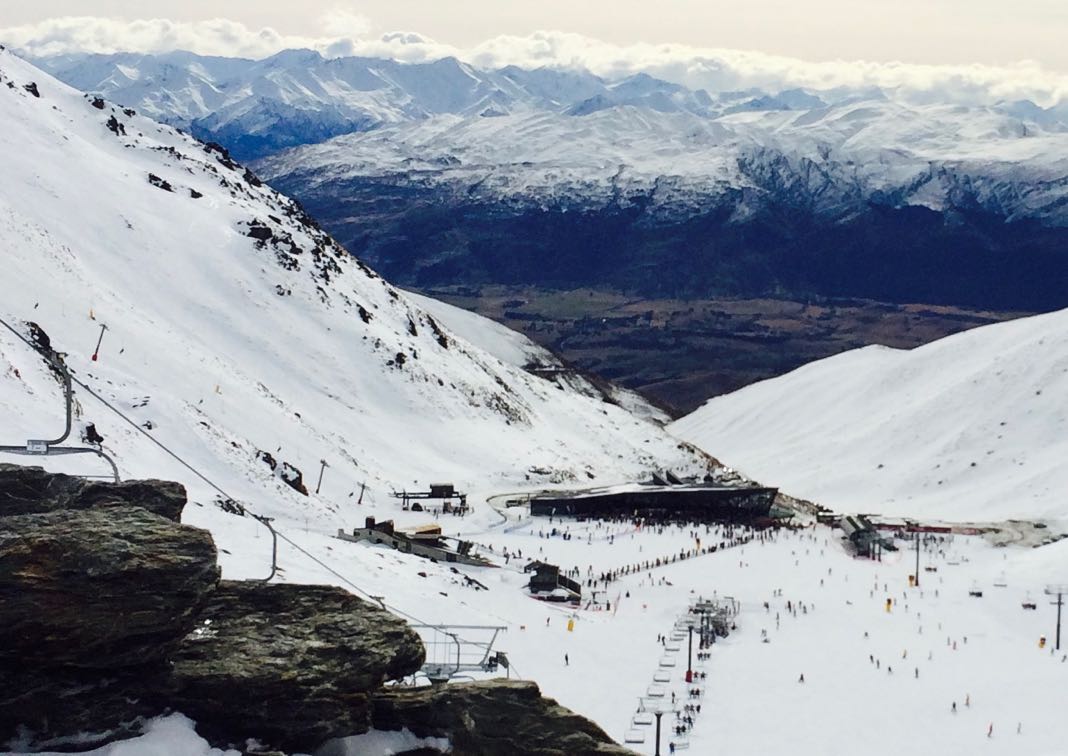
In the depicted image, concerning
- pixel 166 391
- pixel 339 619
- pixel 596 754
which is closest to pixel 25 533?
pixel 339 619

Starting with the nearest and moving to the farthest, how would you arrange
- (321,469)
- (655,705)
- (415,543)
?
1. (655,705)
2. (415,543)
3. (321,469)

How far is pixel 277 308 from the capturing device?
342 ft

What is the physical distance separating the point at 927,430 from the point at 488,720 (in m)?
115

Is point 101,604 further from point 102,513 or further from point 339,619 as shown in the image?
point 339,619

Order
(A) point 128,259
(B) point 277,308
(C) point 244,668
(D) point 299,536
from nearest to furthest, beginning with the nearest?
1. (C) point 244,668
2. (D) point 299,536
3. (A) point 128,259
4. (B) point 277,308

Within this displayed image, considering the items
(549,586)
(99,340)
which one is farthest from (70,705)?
(99,340)

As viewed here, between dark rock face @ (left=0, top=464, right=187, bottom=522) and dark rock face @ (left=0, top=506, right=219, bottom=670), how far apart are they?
1.88 metres

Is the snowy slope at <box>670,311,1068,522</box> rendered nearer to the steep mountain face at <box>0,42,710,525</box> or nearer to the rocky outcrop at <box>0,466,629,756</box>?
the steep mountain face at <box>0,42,710,525</box>

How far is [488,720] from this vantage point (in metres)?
17.8

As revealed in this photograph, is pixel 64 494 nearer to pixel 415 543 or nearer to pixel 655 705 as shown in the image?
pixel 655 705

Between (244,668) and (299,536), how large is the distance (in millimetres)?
37102

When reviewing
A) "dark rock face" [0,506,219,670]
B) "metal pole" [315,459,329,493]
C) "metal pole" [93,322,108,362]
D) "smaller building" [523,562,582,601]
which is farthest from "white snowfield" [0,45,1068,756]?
"dark rock face" [0,506,219,670]

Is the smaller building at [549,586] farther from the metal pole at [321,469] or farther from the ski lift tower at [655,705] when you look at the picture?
the metal pole at [321,469]

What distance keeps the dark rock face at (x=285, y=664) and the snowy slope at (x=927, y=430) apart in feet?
272
